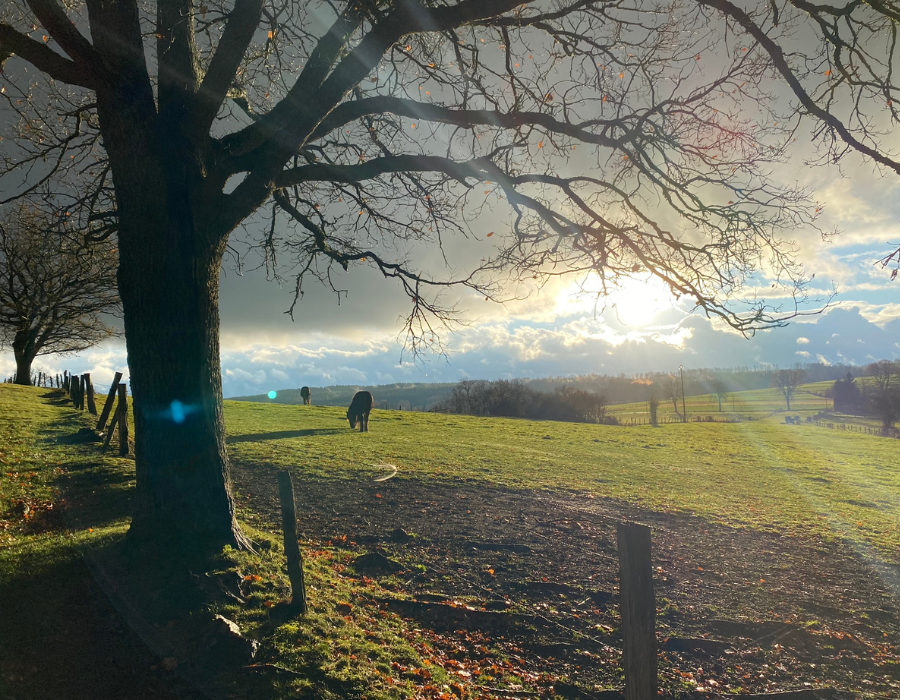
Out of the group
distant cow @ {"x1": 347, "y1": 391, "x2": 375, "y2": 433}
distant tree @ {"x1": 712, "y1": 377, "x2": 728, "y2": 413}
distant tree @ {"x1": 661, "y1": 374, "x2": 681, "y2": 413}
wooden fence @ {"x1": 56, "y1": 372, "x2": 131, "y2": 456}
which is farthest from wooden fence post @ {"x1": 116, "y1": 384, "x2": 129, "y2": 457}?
distant tree @ {"x1": 712, "y1": 377, "x2": 728, "y2": 413}

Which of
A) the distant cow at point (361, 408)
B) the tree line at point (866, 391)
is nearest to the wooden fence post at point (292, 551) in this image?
the distant cow at point (361, 408)

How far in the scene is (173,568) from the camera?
18.4 ft

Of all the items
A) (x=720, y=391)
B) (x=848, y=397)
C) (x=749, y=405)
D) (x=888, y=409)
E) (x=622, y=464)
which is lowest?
(x=749, y=405)

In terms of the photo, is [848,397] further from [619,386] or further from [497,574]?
[497,574]

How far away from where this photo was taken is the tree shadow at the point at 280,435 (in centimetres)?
1780

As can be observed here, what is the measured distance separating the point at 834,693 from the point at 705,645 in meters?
1.20

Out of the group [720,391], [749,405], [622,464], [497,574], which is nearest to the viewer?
[497,574]

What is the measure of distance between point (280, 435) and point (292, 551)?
47.9ft

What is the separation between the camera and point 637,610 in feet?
10.1

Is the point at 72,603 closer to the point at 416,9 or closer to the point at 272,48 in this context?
the point at 416,9

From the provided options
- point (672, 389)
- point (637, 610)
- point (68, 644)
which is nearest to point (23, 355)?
point (68, 644)

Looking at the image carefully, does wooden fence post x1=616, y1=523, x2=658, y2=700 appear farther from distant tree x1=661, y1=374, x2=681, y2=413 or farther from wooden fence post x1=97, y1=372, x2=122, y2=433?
distant tree x1=661, y1=374, x2=681, y2=413

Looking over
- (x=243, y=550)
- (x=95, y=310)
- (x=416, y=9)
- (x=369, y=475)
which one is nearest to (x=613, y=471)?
(x=369, y=475)

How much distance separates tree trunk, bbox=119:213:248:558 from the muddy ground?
2.31 m
